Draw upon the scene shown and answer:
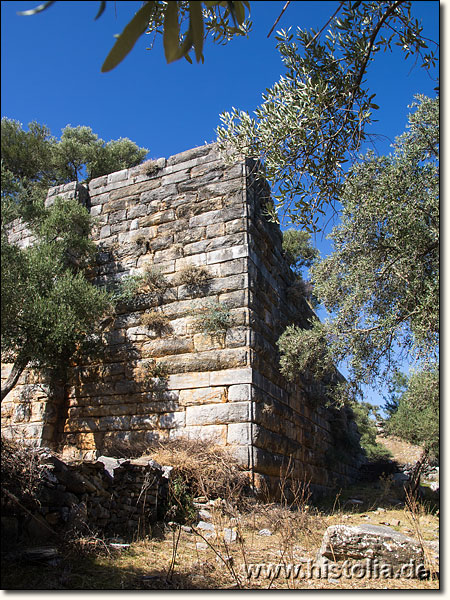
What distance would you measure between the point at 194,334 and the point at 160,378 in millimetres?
894

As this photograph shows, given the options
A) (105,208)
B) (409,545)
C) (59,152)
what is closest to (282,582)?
(409,545)

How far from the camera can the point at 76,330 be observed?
6.89m

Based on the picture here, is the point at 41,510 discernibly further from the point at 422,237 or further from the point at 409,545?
the point at 422,237

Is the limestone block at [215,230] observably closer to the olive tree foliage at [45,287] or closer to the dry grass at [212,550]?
the olive tree foliage at [45,287]

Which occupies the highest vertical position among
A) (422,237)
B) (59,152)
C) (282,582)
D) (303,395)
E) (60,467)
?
(59,152)

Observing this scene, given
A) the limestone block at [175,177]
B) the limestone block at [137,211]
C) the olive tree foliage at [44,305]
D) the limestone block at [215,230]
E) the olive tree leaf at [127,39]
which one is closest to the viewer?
the olive tree leaf at [127,39]

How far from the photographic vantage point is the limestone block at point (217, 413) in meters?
6.50

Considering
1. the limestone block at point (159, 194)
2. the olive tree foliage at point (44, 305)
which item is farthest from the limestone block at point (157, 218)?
the olive tree foliage at point (44, 305)

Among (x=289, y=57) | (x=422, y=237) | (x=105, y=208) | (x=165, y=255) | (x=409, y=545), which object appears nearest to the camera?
(x=409, y=545)

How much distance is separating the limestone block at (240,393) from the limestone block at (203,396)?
0.34 feet

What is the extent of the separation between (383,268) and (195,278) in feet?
9.74

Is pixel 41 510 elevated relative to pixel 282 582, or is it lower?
elevated

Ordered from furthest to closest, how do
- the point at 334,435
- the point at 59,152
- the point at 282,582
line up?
the point at 59,152 → the point at 334,435 → the point at 282,582

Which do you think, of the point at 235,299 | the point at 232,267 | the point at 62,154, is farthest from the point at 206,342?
the point at 62,154
